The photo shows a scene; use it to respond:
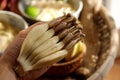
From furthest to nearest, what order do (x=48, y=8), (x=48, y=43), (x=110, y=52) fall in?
(x=48, y=8)
(x=110, y=52)
(x=48, y=43)

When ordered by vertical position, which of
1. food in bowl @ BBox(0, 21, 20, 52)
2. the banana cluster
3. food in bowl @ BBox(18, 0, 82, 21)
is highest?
food in bowl @ BBox(18, 0, 82, 21)

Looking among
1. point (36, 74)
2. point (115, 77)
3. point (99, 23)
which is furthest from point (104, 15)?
point (115, 77)

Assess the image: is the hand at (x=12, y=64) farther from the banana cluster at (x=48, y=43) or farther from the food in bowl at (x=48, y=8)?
the food in bowl at (x=48, y=8)

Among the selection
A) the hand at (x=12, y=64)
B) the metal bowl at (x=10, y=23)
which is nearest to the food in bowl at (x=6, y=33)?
the metal bowl at (x=10, y=23)

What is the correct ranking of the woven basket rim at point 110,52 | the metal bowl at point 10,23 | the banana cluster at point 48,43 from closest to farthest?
the banana cluster at point 48,43
the woven basket rim at point 110,52
the metal bowl at point 10,23

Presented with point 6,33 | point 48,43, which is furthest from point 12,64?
point 6,33

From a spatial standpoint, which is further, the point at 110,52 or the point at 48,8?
the point at 48,8

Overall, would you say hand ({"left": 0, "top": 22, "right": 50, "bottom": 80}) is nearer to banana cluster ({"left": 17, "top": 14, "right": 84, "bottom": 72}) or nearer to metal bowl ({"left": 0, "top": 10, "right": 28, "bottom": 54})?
banana cluster ({"left": 17, "top": 14, "right": 84, "bottom": 72})

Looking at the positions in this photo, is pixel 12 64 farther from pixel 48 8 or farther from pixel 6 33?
pixel 48 8

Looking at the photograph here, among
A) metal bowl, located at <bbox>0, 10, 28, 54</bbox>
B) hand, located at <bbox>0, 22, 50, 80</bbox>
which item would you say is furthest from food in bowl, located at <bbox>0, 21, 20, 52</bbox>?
hand, located at <bbox>0, 22, 50, 80</bbox>

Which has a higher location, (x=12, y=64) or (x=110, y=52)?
(x=110, y=52)
